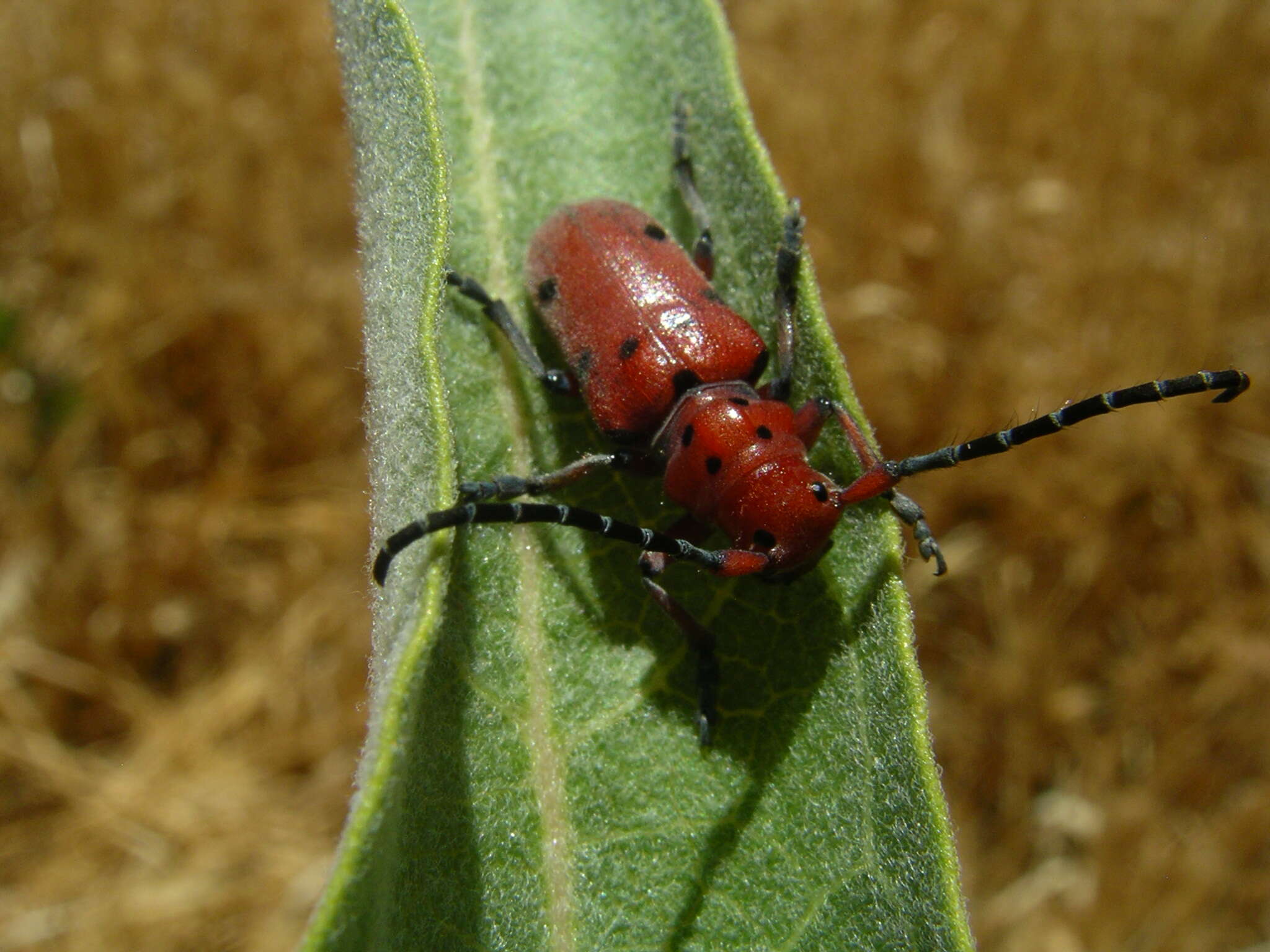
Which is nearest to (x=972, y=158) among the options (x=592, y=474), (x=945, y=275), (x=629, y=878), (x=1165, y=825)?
(x=945, y=275)

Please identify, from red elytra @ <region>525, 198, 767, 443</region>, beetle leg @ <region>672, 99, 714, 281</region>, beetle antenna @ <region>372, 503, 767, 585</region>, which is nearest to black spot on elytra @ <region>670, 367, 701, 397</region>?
red elytra @ <region>525, 198, 767, 443</region>

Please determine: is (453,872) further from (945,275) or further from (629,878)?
(945,275)

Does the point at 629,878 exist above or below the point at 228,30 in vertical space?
below

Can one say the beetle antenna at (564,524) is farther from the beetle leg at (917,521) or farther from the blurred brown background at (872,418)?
the blurred brown background at (872,418)

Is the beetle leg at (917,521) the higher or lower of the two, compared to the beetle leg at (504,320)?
lower

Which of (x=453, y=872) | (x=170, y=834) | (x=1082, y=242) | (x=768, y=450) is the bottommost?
(x=453, y=872)

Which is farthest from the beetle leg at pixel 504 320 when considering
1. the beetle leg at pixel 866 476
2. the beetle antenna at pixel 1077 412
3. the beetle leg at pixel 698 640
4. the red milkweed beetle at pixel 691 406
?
the beetle antenna at pixel 1077 412

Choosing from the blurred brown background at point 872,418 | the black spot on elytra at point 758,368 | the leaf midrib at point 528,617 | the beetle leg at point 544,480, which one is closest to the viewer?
the leaf midrib at point 528,617
